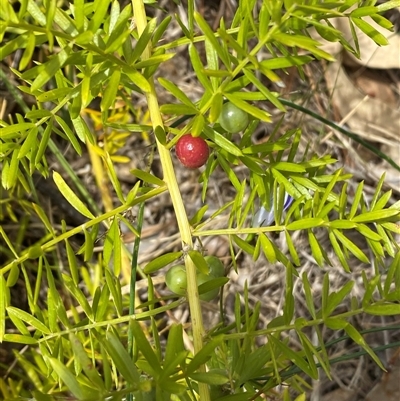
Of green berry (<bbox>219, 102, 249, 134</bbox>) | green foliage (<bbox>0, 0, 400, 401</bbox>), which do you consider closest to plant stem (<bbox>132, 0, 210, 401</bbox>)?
green foliage (<bbox>0, 0, 400, 401</bbox>)

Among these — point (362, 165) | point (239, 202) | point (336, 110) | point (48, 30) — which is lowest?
point (362, 165)

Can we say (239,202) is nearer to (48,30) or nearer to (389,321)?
(48,30)

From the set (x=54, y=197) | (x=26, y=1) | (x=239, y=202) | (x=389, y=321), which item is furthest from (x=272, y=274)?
(x=26, y=1)

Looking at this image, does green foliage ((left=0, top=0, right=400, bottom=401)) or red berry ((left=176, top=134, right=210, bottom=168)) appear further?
red berry ((left=176, top=134, right=210, bottom=168))

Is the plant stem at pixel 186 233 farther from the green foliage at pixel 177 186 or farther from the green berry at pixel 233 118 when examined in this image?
the green berry at pixel 233 118

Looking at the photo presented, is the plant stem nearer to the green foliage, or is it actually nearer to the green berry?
the green foliage

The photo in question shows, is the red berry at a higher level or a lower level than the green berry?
lower

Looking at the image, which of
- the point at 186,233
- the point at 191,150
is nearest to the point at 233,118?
the point at 191,150

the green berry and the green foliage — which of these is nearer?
the green foliage
